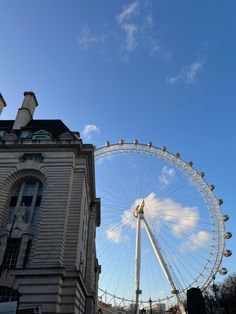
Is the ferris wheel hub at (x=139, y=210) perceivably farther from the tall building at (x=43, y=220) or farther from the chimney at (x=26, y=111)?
the chimney at (x=26, y=111)

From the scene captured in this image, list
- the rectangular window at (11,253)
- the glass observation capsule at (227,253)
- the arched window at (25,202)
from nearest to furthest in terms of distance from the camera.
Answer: the rectangular window at (11,253), the arched window at (25,202), the glass observation capsule at (227,253)

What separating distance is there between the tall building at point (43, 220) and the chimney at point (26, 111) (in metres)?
2.89

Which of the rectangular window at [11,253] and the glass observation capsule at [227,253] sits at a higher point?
the glass observation capsule at [227,253]

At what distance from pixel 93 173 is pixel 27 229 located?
12923 millimetres

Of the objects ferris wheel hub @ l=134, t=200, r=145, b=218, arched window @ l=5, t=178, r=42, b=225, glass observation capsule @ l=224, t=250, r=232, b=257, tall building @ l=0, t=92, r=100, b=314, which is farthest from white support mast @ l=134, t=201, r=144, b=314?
arched window @ l=5, t=178, r=42, b=225

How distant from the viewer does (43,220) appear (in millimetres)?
29031

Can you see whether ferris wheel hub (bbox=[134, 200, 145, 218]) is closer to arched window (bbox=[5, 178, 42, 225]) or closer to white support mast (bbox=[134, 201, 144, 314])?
white support mast (bbox=[134, 201, 144, 314])

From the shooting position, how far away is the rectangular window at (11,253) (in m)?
27.7

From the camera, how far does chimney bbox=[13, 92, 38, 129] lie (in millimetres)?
42525

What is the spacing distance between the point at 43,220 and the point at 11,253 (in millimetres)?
3918

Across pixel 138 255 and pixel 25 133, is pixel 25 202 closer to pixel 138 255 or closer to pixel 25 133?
pixel 25 133

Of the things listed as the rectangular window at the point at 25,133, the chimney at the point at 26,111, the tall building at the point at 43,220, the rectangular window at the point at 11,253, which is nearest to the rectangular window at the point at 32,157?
the tall building at the point at 43,220

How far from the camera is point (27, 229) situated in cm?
2930

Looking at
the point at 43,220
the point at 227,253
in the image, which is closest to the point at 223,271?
the point at 227,253
